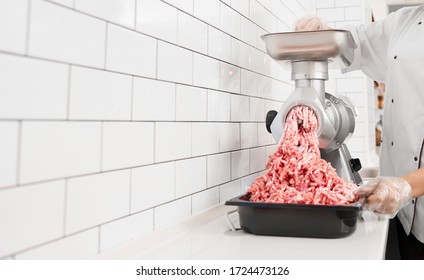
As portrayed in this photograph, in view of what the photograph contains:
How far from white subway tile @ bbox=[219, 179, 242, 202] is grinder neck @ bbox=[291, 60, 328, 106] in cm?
31

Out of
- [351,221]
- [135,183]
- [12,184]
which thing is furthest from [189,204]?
[12,184]

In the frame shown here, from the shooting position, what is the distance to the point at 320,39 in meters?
0.85

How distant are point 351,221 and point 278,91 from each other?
776 millimetres

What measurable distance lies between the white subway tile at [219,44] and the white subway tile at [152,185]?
12.3 inches

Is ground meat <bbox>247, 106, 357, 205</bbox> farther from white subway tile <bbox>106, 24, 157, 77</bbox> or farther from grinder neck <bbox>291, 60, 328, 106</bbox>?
white subway tile <bbox>106, 24, 157, 77</bbox>

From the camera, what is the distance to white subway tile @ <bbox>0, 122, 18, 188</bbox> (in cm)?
42

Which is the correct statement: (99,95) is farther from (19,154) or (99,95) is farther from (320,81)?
(320,81)

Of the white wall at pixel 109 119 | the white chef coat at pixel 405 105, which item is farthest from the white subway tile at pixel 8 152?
the white chef coat at pixel 405 105

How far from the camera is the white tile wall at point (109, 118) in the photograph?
44 cm

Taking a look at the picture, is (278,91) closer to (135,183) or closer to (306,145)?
(306,145)

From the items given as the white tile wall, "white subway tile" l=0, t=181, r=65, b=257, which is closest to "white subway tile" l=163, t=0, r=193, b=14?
the white tile wall

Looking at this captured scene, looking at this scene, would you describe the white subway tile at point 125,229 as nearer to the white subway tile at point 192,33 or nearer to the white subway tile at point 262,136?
the white subway tile at point 192,33

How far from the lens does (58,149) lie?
49 cm

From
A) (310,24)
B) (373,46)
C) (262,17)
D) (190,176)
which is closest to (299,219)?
(190,176)
